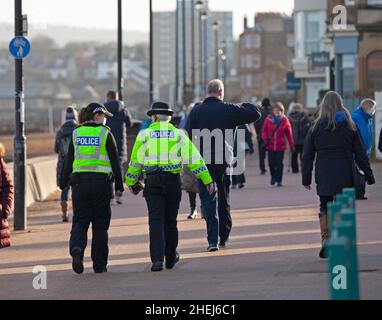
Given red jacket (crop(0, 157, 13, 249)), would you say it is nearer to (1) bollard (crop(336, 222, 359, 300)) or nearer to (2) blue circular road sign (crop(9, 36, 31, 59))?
(2) blue circular road sign (crop(9, 36, 31, 59))

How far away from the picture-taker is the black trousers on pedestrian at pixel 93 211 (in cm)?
1388

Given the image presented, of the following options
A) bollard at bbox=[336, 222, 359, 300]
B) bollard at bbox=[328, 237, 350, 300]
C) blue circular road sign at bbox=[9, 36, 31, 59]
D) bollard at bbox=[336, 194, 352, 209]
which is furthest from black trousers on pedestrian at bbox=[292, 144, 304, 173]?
bollard at bbox=[336, 222, 359, 300]

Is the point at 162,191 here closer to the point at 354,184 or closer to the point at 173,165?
the point at 173,165

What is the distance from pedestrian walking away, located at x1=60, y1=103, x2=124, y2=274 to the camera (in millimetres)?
13883

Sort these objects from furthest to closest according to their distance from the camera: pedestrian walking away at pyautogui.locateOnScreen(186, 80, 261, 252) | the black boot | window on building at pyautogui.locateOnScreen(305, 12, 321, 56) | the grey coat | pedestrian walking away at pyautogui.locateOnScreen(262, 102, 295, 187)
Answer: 1. window on building at pyautogui.locateOnScreen(305, 12, 321, 56)
2. pedestrian walking away at pyautogui.locateOnScreen(262, 102, 295, 187)
3. the grey coat
4. pedestrian walking away at pyautogui.locateOnScreen(186, 80, 261, 252)
5. the black boot

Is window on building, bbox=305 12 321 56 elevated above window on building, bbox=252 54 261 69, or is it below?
below

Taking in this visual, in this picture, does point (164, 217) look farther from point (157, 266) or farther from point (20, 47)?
point (20, 47)

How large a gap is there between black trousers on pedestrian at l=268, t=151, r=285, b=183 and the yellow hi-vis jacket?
1381 cm

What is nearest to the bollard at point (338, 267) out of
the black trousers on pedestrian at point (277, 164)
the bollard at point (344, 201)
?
the bollard at point (344, 201)

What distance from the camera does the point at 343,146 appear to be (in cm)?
1406

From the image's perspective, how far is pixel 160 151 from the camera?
14.1 m

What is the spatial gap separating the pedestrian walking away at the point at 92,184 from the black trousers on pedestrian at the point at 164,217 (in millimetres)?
411

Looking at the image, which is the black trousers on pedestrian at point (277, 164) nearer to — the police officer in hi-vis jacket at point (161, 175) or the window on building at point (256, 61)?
the police officer in hi-vis jacket at point (161, 175)

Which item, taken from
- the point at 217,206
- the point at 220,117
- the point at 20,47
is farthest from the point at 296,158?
the point at 220,117
